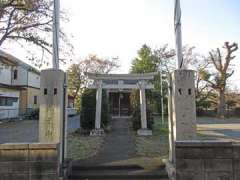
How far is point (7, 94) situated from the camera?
2581 cm

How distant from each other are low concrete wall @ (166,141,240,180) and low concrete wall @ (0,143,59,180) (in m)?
2.20

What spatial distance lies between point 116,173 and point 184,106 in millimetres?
2019

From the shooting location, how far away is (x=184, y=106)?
17.7ft

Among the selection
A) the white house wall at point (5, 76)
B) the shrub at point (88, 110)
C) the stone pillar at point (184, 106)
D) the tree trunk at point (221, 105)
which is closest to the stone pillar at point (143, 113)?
the shrub at point (88, 110)

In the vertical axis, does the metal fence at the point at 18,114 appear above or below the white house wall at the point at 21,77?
below

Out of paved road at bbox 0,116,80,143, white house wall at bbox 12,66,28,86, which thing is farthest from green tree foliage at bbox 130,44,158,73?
paved road at bbox 0,116,80,143

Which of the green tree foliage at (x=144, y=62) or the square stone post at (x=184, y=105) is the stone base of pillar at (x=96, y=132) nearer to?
the square stone post at (x=184, y=105)

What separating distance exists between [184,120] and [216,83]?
30.4 meters

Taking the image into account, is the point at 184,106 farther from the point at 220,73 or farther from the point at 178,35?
the point at 220,73

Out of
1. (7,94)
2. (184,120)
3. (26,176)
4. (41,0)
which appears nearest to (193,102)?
(184,120)

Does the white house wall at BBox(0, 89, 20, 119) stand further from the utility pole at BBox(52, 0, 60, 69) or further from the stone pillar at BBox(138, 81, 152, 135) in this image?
the utility pole at BBox(52, 0, 60, 69)

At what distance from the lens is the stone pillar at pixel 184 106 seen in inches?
212

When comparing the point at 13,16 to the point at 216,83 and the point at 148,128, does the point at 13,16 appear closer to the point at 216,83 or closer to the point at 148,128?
the point at 148,128

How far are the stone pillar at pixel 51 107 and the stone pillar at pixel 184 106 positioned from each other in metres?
2.32
